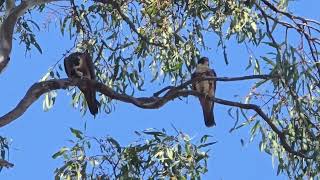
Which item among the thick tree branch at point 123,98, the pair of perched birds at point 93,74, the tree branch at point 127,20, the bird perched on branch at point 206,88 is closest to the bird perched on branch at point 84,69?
the pair of perched birds at point 93,74

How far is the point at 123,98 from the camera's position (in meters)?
4.73

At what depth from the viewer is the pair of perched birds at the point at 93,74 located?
5.44m

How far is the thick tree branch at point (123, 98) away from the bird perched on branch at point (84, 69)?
0.56 meters

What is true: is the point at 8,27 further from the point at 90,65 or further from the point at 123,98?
the point at 90,65

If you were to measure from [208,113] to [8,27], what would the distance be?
1.66 meters

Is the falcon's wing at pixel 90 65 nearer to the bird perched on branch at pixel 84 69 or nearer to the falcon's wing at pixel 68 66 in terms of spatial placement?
the bird perched on branch at pixel 84 69

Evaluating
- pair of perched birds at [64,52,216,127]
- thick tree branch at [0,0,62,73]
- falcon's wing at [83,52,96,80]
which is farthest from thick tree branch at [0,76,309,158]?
falcon's wing at [83,52,96,80]

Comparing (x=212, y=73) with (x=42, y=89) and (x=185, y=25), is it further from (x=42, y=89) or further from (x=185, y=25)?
(x=42, y=89)

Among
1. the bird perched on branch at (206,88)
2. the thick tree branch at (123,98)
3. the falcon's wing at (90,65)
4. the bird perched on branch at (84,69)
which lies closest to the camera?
the thick tree branch at (123,98)

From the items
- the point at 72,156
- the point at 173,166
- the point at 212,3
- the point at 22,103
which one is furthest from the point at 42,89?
the point at 212,3

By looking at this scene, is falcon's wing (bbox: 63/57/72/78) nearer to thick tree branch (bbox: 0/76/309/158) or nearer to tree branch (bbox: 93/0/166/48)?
tree branch (bbox: 93/0/166/48)

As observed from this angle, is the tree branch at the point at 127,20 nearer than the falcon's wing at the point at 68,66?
Yes

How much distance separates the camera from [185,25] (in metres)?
5.60

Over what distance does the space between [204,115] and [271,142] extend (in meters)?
0.58
